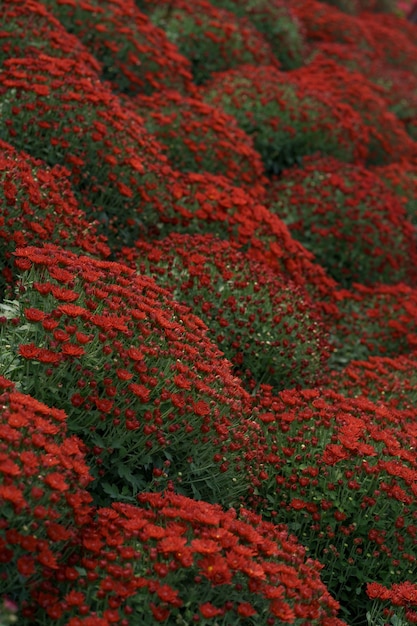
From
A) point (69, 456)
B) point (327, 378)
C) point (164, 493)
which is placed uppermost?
point (69, 456)

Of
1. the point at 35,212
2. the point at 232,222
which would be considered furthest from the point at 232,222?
the point at 35,212

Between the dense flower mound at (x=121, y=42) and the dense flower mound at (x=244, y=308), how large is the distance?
2.75m

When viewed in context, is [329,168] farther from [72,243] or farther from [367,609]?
[367,609]

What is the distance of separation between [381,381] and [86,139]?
8.14 ft

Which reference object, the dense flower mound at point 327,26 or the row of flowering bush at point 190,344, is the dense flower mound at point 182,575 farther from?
the dense flower mound at point 327,26

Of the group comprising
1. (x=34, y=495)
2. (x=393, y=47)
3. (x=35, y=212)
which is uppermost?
(x=34, y=495)

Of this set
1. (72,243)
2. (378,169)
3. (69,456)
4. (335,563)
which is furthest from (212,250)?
(378,169)

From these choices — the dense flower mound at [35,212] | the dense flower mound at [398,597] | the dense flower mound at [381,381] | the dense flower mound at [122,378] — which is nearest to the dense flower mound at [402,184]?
the dense flower mound at [381,381]

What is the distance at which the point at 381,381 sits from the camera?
18.4ft

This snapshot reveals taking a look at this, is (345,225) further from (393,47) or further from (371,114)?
(393,47)

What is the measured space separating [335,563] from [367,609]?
260 millimetres

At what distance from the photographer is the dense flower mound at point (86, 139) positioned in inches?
222

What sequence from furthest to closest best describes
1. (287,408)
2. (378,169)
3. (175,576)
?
1. (378,169)
2. (287,408)
3. (175,576)

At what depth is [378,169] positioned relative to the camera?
935cm
